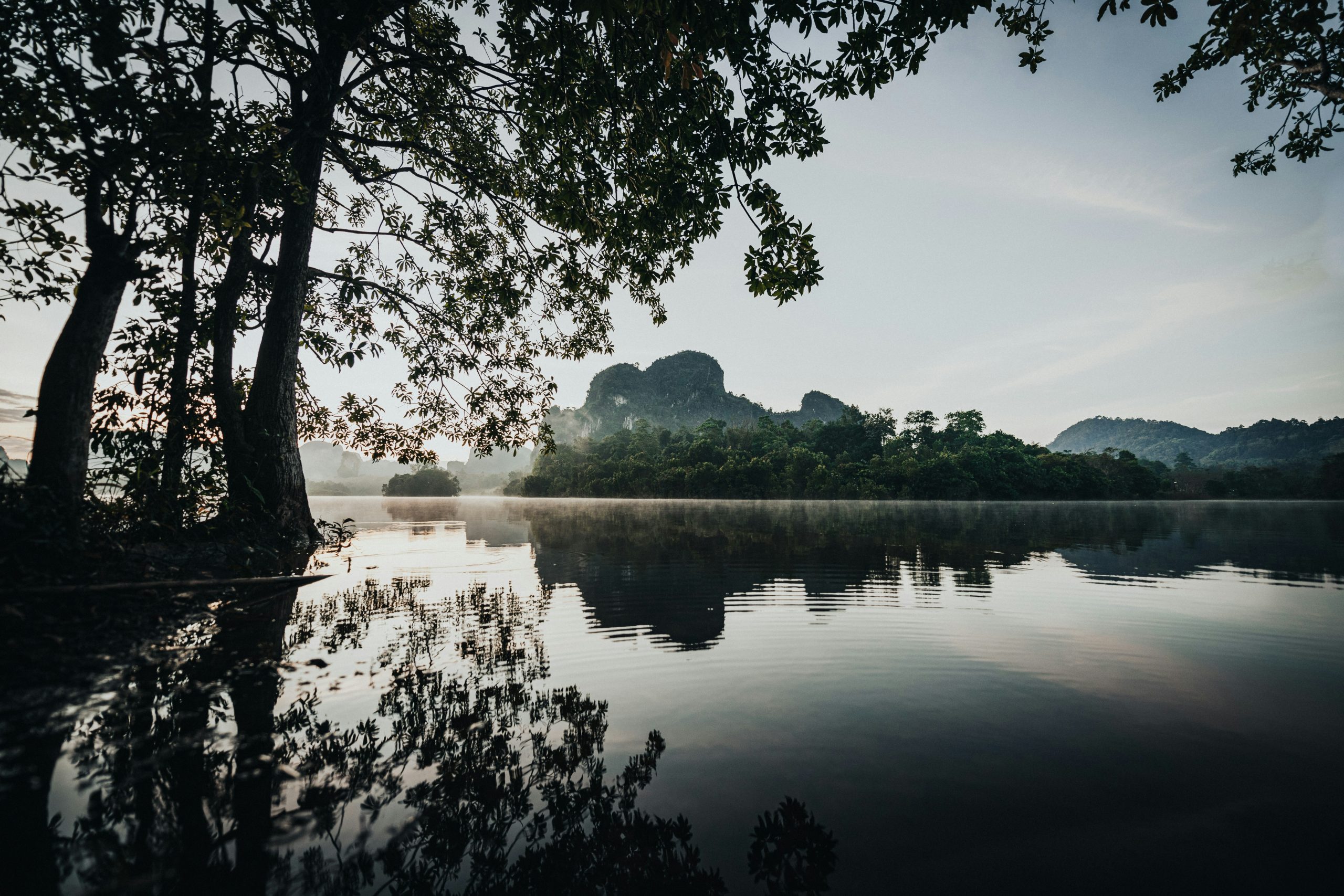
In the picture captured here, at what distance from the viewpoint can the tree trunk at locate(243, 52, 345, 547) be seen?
11.0 metres

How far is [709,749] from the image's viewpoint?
401 cm

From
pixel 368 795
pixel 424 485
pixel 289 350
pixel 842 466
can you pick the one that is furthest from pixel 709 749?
pixel 424 485

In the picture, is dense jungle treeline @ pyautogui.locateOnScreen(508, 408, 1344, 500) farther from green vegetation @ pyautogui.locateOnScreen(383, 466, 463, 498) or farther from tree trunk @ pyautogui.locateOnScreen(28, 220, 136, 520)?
tree trunk @ pyautogui.locateOnScreen(28, 220, 136, 520)

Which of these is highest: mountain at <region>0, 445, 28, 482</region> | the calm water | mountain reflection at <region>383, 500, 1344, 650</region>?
mountain at <region>0, 445, 28, 482</region>

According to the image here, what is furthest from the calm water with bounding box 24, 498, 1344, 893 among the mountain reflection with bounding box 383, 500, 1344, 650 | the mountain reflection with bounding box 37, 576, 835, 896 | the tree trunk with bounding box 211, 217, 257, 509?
the tree trunk with bounding box 211, 217, 257, 509

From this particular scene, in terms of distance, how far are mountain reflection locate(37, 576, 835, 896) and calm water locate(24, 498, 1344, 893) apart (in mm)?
20

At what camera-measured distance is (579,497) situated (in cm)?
11544

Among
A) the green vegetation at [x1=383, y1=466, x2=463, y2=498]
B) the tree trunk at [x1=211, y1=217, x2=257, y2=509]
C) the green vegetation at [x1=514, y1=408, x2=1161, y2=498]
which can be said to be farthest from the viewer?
the green vegetation at [x1=383, y1=466, x2=463, y2=498]

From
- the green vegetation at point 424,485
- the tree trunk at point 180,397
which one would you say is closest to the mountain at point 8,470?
the tree trunk at point 180,397

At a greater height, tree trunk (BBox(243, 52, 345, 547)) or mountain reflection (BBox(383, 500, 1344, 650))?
tree trunk (BBox(243, 52, 345, 547))

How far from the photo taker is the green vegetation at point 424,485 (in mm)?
113125

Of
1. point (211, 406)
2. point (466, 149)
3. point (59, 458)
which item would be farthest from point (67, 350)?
point (466, 149)

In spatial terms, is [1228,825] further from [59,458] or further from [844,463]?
[844,463]

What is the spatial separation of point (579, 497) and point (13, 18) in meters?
111
